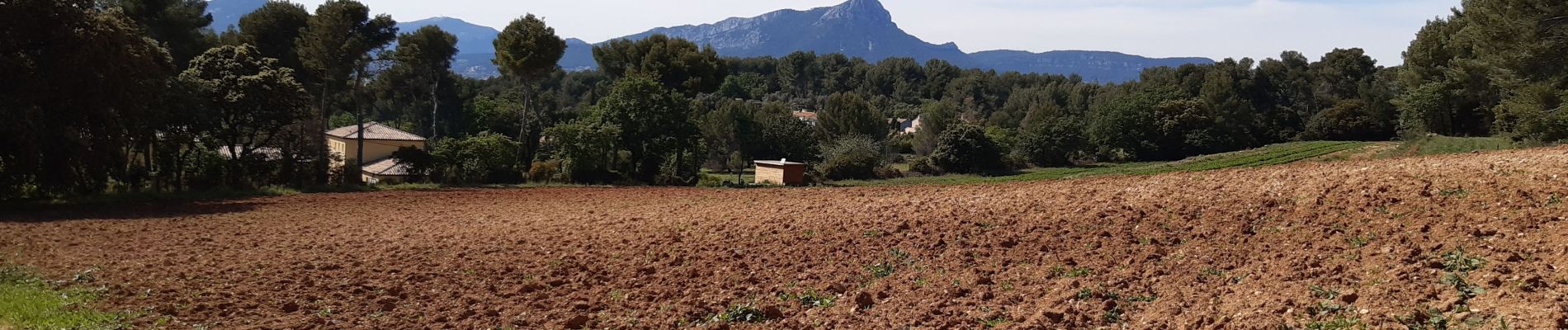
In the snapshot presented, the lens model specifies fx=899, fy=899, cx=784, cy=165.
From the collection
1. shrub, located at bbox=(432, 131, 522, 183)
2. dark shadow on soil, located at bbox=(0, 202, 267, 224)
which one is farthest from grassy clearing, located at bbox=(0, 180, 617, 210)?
shrub, located at bbox=(432, 131, 522, 183)

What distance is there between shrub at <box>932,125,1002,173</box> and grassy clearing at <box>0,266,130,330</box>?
1867 inches

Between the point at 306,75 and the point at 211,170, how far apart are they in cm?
1170

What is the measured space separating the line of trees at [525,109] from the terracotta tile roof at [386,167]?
118 centimetres

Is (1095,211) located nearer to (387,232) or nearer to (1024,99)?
(387,232)

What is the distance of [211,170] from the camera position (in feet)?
96.6

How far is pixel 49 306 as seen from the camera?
9.61 meters

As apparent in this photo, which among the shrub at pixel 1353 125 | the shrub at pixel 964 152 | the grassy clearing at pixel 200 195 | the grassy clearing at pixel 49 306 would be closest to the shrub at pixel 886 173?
the shrub at pixel 964 152

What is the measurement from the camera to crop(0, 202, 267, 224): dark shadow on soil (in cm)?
1967

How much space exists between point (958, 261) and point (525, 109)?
34.5 m

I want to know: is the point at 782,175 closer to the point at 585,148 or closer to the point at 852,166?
the point at 585,148

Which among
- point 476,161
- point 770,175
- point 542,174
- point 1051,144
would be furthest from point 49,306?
point 1051,144

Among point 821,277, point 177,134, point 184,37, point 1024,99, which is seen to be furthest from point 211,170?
point 1024,99

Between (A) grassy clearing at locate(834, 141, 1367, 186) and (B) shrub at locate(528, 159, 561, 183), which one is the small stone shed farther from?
(B) shrub at locate(528, 159, 561, 183)

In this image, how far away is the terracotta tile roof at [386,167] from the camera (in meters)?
36.8
